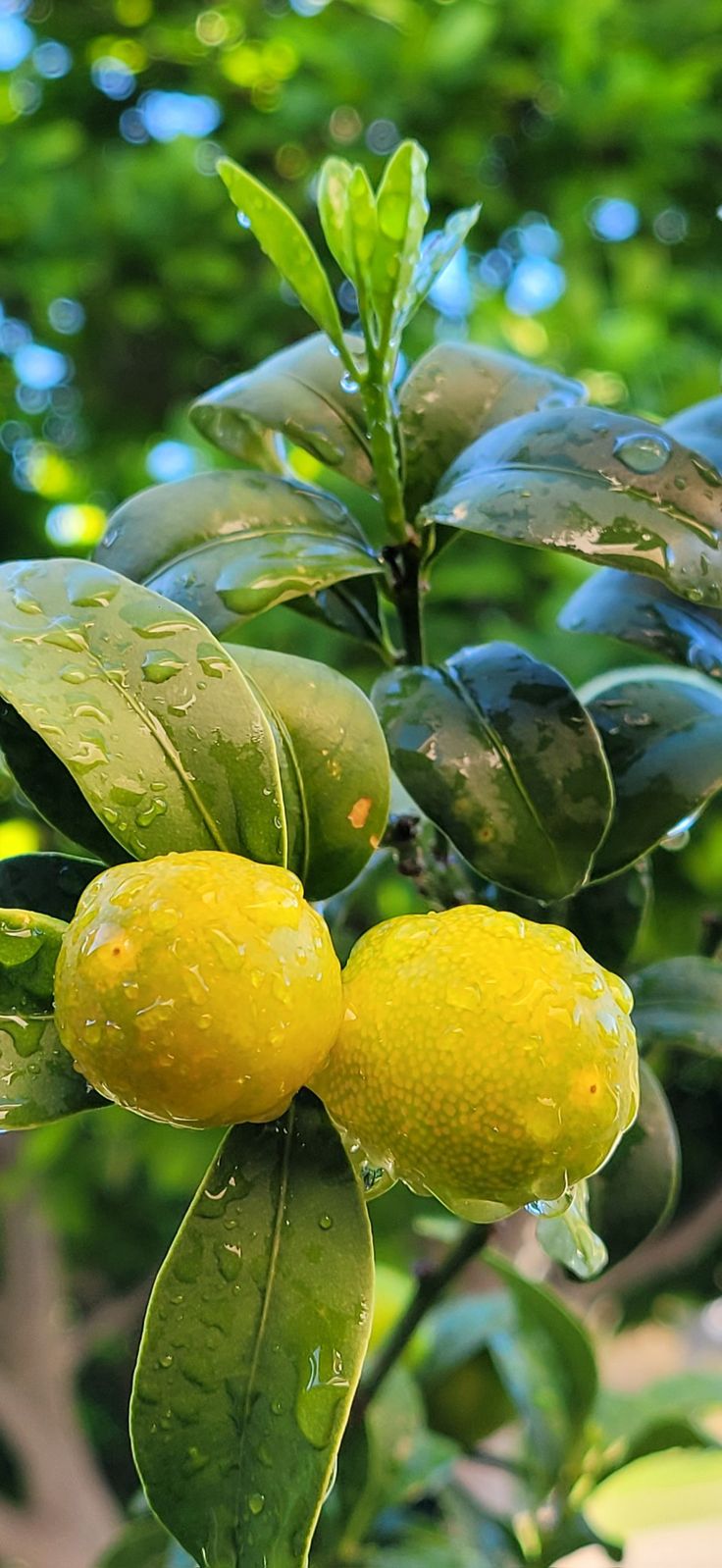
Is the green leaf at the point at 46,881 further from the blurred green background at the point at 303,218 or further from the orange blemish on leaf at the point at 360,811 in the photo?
the blurred green background at the point at 303,218

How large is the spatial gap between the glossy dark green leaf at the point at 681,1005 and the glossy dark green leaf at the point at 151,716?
0.21 metres

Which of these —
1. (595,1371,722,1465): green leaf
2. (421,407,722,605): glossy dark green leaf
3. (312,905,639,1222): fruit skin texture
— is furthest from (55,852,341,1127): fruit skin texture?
(595,1371,722,1465): green leaf

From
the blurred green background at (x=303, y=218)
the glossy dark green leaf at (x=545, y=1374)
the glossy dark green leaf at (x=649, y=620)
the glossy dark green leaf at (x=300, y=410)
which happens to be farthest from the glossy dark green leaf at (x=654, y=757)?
the blurred green background at (x=303, y=218)

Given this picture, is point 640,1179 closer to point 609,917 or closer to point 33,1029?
point 609,917

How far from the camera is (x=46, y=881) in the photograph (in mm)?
311

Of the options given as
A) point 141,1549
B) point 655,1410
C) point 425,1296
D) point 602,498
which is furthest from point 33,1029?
point 655,1410

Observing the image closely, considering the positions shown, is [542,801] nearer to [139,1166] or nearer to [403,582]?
[403,582]

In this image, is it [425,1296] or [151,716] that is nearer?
[151,716]

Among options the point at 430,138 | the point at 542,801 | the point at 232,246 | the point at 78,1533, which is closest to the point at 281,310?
the point at 232,246

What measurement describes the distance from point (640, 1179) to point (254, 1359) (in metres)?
0.22

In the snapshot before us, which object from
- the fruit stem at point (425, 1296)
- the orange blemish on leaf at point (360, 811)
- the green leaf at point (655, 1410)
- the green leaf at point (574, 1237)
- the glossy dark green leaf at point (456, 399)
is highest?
the glossy dark green leaf at point (456, 399)

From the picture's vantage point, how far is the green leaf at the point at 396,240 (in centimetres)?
35

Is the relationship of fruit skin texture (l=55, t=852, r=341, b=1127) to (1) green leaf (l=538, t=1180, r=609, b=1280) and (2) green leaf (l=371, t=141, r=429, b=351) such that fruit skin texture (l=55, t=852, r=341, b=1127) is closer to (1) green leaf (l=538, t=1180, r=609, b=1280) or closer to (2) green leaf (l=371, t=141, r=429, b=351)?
(1) green leaf (l=538, t=1180, r=609, b=1280)

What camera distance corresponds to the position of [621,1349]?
172 centimetres
